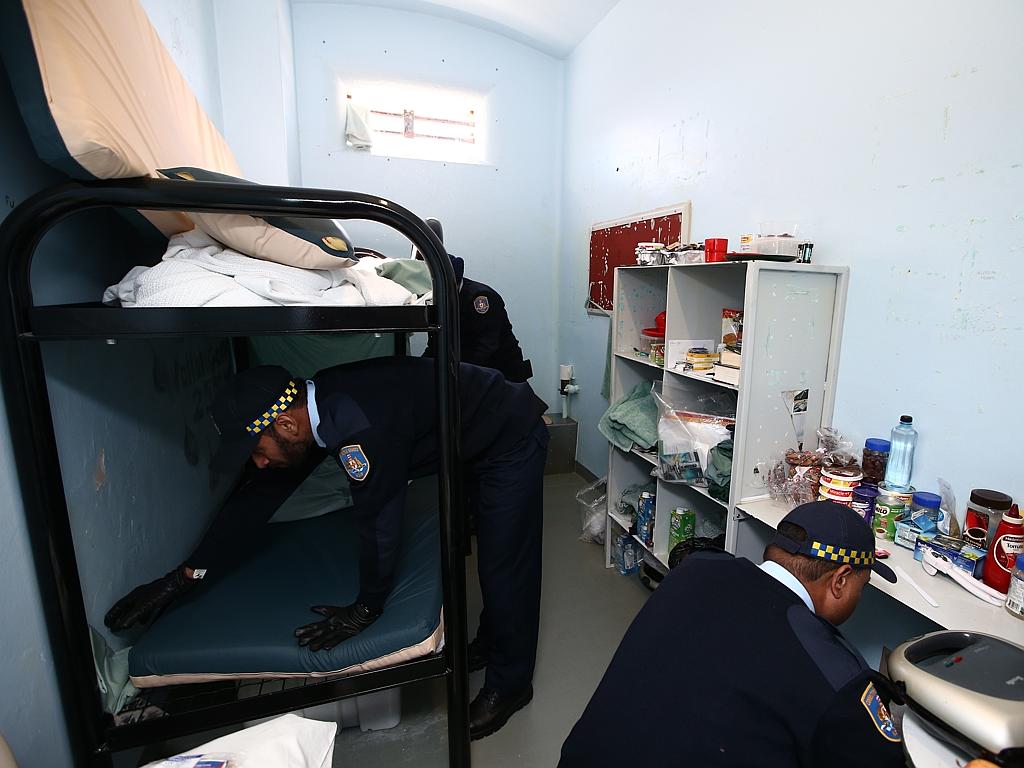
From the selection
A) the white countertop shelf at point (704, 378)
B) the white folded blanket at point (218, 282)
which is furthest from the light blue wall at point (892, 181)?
the white folded blanket at point (218, 282)

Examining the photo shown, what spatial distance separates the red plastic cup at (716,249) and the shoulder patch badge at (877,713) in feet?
4.19

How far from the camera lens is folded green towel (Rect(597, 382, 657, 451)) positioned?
83.3 inches

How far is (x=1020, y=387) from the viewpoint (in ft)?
3.85

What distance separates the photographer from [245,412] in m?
1.11

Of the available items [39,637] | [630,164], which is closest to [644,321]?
[630,164]

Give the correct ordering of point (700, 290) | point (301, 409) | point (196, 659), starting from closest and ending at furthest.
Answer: point (196, 659), point (301, 409), point (700, 290)

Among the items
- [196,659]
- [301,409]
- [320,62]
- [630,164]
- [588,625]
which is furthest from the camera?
[320,62]

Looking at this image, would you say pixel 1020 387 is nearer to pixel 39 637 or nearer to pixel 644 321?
pixel 644 321

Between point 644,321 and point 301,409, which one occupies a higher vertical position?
point 644,321

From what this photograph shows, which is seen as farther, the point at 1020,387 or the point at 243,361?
the point at 243,361

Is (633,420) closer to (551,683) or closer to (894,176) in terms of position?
(551,683)

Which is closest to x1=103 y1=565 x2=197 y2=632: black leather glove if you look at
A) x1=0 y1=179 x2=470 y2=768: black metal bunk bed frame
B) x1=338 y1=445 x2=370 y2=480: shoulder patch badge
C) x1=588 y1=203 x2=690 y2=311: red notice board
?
x1=0 y1=179 x2=470 y2=768: black metal bunk bed frame

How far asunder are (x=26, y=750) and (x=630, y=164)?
3011mm

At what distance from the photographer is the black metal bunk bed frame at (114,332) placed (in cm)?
82
